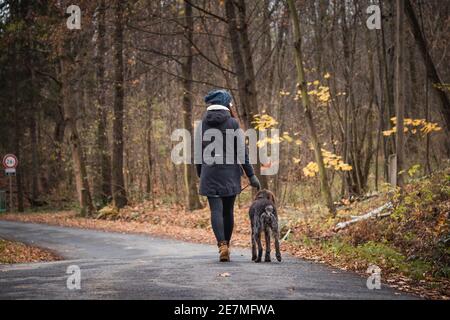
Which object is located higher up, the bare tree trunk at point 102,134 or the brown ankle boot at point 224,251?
the bare tree trunk at point 102,134

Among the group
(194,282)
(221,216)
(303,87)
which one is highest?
(303,87)

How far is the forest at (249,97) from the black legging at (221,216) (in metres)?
2.99

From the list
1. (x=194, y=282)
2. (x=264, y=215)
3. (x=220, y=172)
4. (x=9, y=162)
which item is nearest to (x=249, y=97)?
(x=220, y=172)

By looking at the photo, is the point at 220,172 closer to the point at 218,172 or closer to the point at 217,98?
the point at 218,172

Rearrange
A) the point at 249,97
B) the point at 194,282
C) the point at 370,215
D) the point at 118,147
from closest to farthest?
the point at 194,282
the point at 370,215
the point at 249,97
the point at 118,147

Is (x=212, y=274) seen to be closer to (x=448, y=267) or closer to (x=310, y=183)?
(x=448, y=267)

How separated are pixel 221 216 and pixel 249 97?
8.73m

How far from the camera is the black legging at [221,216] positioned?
8.79 meters

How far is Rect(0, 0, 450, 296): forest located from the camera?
50.2ft

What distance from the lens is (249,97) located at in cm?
1712

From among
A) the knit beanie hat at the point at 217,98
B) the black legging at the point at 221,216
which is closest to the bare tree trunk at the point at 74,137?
the knit beanie hat at the point at 217,98

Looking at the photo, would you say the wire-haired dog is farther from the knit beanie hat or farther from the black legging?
the knit beanie hat

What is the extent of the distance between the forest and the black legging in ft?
9.82

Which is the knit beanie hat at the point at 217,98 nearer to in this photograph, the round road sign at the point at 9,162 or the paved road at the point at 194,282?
the paved road at the point at 194,282
